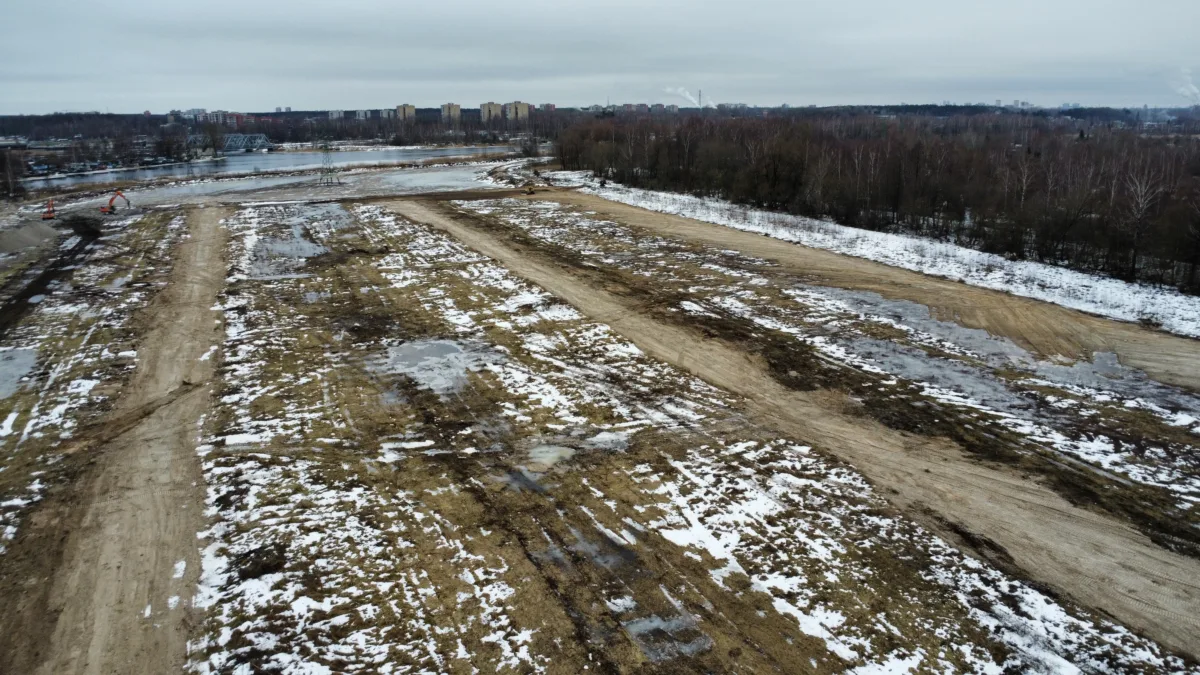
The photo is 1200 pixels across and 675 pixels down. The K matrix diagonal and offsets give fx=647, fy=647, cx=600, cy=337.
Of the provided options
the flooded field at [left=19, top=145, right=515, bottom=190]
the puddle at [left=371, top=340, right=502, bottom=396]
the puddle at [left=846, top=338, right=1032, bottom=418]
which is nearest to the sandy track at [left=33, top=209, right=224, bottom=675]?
the puddle at [left=371, top=340, right=502, bottom=396]

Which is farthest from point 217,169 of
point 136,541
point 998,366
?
point 998,366

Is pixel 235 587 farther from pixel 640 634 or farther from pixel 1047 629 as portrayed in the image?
pixel 1047 629

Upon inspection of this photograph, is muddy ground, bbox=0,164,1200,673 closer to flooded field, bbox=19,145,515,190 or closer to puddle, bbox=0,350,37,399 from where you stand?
puddle, bbox=0,350,37,399

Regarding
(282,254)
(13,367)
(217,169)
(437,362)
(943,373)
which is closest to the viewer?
(943,373)

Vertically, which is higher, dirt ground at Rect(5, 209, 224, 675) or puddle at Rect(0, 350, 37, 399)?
puddle at Rect(0, 350, 37, 399)

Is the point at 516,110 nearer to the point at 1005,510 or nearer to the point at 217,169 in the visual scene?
the point at 217,169

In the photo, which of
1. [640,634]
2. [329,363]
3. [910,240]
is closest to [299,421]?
[329,363]
